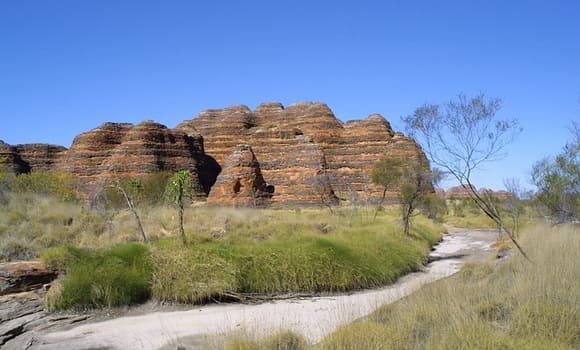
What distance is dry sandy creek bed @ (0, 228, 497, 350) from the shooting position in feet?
27.7

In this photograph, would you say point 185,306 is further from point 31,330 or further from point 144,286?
point 31,330

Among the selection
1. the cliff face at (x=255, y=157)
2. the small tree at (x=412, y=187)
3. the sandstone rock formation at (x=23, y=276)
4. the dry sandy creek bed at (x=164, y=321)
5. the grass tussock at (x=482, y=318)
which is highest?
the cliff face at (x=255, y=157)

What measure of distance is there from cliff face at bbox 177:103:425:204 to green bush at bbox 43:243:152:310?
45068 mm

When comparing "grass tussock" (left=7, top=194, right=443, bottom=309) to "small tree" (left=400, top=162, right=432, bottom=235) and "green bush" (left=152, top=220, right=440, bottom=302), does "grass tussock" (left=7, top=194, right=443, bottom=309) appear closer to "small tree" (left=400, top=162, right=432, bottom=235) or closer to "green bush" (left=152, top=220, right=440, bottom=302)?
"green bush" (left=152, top=220, right=440, bottom=302)

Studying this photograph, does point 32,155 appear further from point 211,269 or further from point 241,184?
point 211,269

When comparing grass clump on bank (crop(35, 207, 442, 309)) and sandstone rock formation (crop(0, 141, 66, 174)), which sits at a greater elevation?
sandstone rock formation (crop(0, 141, 66, 174))

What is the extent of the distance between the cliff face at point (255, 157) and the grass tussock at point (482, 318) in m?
48.8

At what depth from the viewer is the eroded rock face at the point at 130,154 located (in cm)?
6266

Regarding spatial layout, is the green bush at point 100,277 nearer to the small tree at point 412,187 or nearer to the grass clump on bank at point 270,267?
the grass clump on bank at point 270,267

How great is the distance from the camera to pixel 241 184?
57094 mm

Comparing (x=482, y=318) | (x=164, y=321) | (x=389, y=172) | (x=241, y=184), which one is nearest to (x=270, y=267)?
(x=164, y=321)

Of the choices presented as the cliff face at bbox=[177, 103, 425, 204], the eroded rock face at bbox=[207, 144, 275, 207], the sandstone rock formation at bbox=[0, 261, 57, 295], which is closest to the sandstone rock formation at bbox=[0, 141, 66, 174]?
the cliff face at bbox=[177, 103, 425, 204]

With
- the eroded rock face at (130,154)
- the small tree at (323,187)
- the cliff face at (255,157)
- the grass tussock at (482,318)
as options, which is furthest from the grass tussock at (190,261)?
the eroded rock face at (130,154)

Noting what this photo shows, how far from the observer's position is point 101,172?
65.2 m
